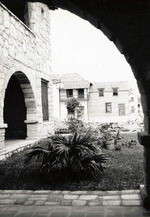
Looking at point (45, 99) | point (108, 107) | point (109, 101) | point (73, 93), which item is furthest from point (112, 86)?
point (45, 99)

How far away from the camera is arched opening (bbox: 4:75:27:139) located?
376 inches

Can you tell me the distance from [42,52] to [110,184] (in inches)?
291

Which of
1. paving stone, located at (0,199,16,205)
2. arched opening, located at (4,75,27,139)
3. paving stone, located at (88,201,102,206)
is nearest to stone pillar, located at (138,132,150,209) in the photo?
paving stone, located at (88,201,102,206)

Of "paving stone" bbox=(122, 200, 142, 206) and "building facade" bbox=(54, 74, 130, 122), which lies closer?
"paving stone" bbox=(122, 200, 142, 206)

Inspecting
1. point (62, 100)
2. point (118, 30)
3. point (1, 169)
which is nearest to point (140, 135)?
point (118, 30)

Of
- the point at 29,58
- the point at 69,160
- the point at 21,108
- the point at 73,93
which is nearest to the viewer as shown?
the point at 69,160

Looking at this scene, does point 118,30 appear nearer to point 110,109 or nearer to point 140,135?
point 140,135

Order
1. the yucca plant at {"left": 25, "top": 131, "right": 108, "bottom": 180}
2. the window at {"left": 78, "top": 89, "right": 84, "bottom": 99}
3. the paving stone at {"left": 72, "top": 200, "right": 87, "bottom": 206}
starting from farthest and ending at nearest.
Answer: the window at {"left": 78, "top": 89, "right": 84, "bottom": 99} < the yucca plant at {"left": 25, "top": 131, "right": 108, "bottom": 180} < the paving stone at {"left": 72, "top": 200, "right": 87, "bottom": 206}

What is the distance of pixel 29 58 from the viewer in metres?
8.91

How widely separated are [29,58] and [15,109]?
206 centimetres

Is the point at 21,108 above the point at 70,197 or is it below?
above

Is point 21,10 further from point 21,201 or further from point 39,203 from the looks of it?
point 39,203

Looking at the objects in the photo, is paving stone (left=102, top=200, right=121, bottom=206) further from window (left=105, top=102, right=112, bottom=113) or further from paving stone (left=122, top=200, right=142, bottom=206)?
window (left=105, top=102, right=112, bottom=113)

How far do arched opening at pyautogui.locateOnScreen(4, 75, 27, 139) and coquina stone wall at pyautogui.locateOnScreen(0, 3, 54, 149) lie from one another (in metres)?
0.50
